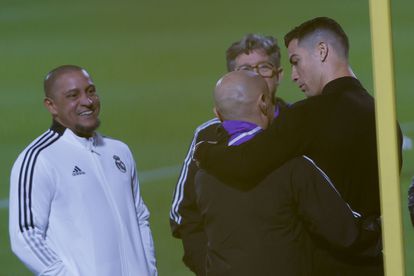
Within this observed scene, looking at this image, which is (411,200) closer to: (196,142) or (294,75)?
(294,75)

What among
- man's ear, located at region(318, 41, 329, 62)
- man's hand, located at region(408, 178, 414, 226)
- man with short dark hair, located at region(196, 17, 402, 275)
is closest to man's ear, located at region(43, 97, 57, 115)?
man with short dark hair, located at region(196, 17, 402, 275)

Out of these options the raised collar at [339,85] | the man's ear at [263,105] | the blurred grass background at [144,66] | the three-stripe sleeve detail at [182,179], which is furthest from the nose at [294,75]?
the three-stripe sleeve detail at [182,179]

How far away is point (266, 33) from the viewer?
3.75m

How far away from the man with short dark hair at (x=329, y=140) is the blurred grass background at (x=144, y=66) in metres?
0.15

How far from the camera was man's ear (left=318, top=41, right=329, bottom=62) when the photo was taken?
139 inches

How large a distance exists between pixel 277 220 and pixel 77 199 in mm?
850

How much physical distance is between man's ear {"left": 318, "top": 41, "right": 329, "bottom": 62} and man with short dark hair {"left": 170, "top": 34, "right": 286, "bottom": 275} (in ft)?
0.68

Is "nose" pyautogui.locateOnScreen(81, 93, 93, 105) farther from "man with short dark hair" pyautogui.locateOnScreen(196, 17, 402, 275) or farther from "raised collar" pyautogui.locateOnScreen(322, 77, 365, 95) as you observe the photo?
"raised collar" pyautogui.locateOnScreen(322, 77, 365, 95)

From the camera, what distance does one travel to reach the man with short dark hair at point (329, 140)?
3404 mm

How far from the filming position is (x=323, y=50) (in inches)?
139

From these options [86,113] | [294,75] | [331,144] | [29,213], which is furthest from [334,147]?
[29,213]

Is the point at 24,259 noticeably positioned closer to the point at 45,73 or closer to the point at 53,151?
the point at 53,151

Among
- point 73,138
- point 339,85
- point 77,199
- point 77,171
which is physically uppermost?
point 339,85

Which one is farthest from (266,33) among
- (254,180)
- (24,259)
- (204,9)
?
(24,259)
